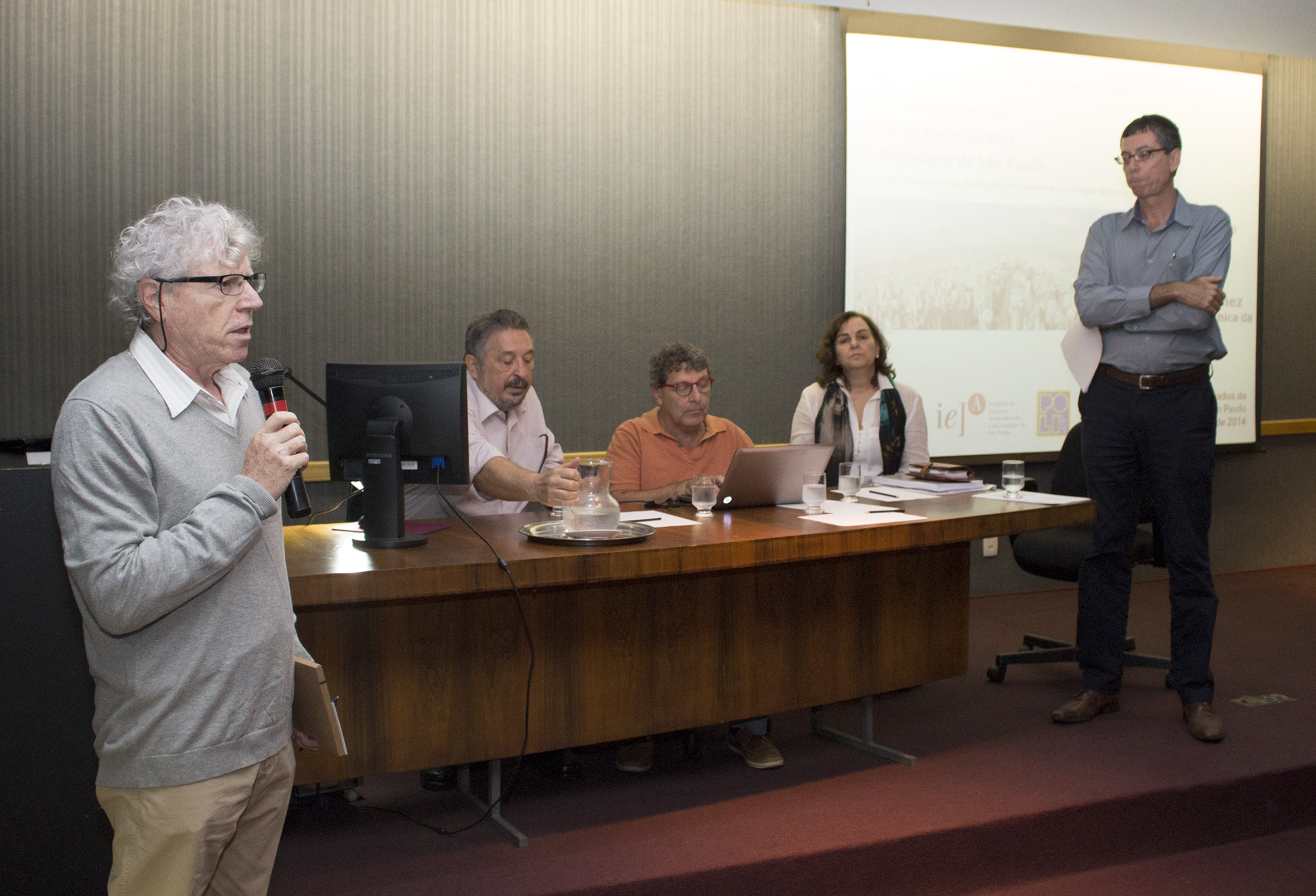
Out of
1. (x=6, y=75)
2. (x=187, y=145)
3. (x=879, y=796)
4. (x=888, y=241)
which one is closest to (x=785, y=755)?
(x=879, y=796)

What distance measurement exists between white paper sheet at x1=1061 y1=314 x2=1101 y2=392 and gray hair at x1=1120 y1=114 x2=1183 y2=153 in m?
0.56

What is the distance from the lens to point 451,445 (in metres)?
2.14

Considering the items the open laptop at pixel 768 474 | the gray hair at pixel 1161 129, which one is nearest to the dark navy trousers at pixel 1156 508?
the gray hair at pixel 1161 129

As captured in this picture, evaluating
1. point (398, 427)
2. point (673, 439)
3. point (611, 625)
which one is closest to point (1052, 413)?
point (673, 439)

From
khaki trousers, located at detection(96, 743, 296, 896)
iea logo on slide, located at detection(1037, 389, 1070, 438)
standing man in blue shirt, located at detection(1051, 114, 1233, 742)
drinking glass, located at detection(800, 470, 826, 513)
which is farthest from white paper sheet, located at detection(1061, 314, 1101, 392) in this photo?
khaki trousers, located at detection(96, 743, 296, 896)

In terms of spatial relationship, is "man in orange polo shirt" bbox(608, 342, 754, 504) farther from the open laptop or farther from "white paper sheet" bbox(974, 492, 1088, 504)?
"white paper sheet" bbox(974, 492, 1088, 504)

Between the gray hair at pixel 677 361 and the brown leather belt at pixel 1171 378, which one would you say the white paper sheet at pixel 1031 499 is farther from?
the gray hair at pixel 677 361

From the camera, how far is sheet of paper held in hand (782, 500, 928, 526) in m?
2.41

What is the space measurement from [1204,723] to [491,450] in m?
2.21

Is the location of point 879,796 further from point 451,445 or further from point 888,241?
point 888,241

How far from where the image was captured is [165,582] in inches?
47.0

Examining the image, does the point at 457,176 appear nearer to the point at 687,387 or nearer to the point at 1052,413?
the point at 687,387

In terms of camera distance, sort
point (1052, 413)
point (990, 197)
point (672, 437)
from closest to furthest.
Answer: point (672, 437) → point (990, 197) → point (1052, 413)

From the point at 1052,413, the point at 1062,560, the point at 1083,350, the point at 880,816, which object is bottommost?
the point at 880,816
